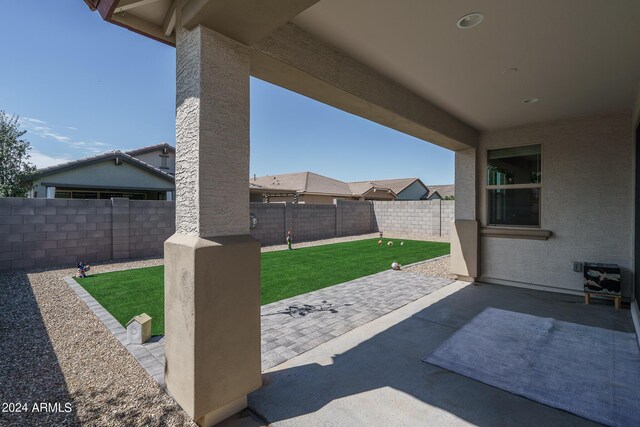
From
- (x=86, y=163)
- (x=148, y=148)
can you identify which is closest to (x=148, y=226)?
(x=86, y=163)

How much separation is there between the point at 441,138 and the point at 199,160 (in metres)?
4.51

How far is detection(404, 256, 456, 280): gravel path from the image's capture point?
22.7 feet

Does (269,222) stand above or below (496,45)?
below

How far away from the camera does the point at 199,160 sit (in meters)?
2.03

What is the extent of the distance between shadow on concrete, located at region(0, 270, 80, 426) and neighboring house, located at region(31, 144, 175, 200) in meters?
10.7

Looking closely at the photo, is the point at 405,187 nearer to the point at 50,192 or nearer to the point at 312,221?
the point at 312,221

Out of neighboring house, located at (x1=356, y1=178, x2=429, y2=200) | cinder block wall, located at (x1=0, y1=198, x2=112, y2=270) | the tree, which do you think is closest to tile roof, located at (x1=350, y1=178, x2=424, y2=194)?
neighboring house, located at (x1=356, y1=178, x2=429, y2=200)

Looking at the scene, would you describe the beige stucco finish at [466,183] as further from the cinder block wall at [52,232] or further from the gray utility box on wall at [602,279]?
the cinder block wall at [52,232]

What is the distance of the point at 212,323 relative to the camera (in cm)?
203

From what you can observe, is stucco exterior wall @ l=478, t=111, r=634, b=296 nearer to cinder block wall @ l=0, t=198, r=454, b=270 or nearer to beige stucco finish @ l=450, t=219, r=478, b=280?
beige stucco finish @ l=450, t=219, r=478, b=280

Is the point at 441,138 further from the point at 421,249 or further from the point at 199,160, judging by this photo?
the point at 421,249

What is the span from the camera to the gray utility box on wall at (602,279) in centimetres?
476

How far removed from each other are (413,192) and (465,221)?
28.1 meters

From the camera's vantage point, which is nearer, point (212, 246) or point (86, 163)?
point (212, 246)
